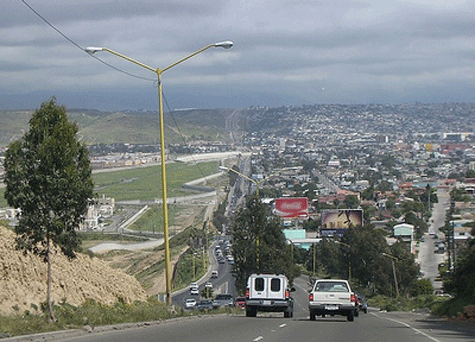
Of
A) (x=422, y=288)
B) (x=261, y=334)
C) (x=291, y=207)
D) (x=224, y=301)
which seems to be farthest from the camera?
(x=291, y=207)

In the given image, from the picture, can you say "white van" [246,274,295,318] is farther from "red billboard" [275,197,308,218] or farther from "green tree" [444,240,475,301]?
"red billboard" [275,197,308,218]

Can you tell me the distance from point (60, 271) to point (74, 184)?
53.5 ft

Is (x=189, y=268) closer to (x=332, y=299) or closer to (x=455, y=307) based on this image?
(x=455, y=307)

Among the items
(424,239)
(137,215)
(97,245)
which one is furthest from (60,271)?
(424,239)

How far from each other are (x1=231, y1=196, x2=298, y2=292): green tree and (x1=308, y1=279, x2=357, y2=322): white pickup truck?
25.3 metres

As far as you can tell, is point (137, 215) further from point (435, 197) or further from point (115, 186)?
point (435, 197)

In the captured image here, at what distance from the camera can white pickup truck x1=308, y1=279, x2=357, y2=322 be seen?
34.4m

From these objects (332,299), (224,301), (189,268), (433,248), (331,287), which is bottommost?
(433,248)

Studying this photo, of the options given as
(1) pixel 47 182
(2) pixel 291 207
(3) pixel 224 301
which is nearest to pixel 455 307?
(3) pixel 224 301

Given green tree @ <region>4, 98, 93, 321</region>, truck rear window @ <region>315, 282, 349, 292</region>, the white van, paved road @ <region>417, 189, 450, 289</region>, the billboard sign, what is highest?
green tree @ <region>4, 98, 93, 321</region>

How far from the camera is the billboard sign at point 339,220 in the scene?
124 m

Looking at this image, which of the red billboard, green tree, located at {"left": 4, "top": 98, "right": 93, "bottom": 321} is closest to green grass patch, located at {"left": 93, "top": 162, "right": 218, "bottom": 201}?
the red billboard

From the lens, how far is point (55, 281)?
39.7 meters

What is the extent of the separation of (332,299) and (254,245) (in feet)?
92.1
